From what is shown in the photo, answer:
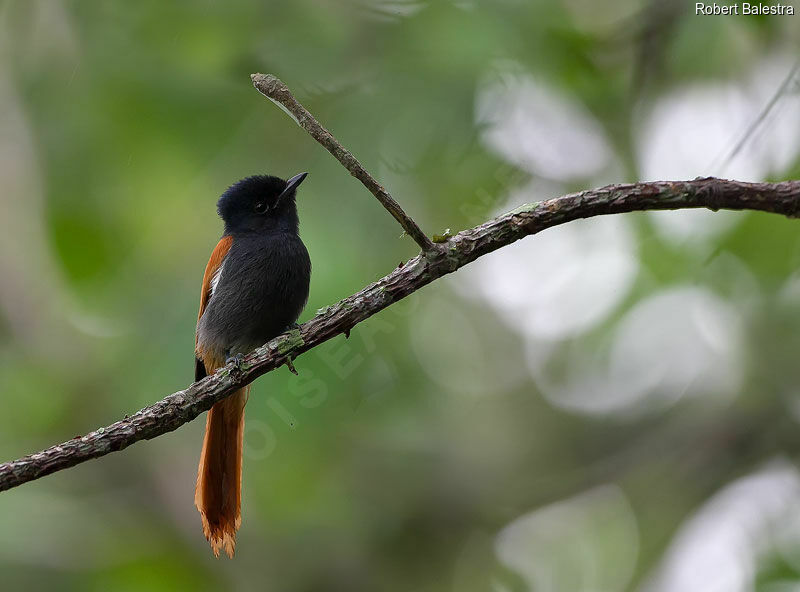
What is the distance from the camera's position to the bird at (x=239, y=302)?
13.3 ft

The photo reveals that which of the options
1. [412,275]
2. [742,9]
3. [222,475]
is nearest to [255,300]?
[222,475]

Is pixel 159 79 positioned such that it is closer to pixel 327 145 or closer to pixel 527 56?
pixel 527 56

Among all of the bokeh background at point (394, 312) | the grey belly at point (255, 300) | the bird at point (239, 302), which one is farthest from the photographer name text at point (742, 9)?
the grey belly at point (255, 300)

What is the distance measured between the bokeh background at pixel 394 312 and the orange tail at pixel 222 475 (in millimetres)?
172

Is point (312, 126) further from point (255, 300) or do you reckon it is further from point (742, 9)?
point (742, 9)

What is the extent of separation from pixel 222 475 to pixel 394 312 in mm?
1795

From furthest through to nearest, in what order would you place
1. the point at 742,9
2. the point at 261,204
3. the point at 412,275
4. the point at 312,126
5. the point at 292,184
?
the point at 261,204 → the point at 292,184 → the point at 742,9 → the point at 412,275 → the point at 312,126

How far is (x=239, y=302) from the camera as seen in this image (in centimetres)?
412

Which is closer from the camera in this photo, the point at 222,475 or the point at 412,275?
the point at 412,275

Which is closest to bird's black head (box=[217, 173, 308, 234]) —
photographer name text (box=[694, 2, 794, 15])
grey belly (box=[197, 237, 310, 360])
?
grey belly (box=[197, 237, 310, 360])

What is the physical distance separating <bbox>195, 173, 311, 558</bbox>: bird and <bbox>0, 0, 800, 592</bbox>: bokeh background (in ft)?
0.42

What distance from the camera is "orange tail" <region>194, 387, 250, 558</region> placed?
158 inches

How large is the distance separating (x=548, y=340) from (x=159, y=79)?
3.78 metres

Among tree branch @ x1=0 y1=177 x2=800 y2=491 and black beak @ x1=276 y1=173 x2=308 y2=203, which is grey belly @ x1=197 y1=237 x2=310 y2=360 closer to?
black beak @ x1=276 y1=173 x2=308 y2=203
